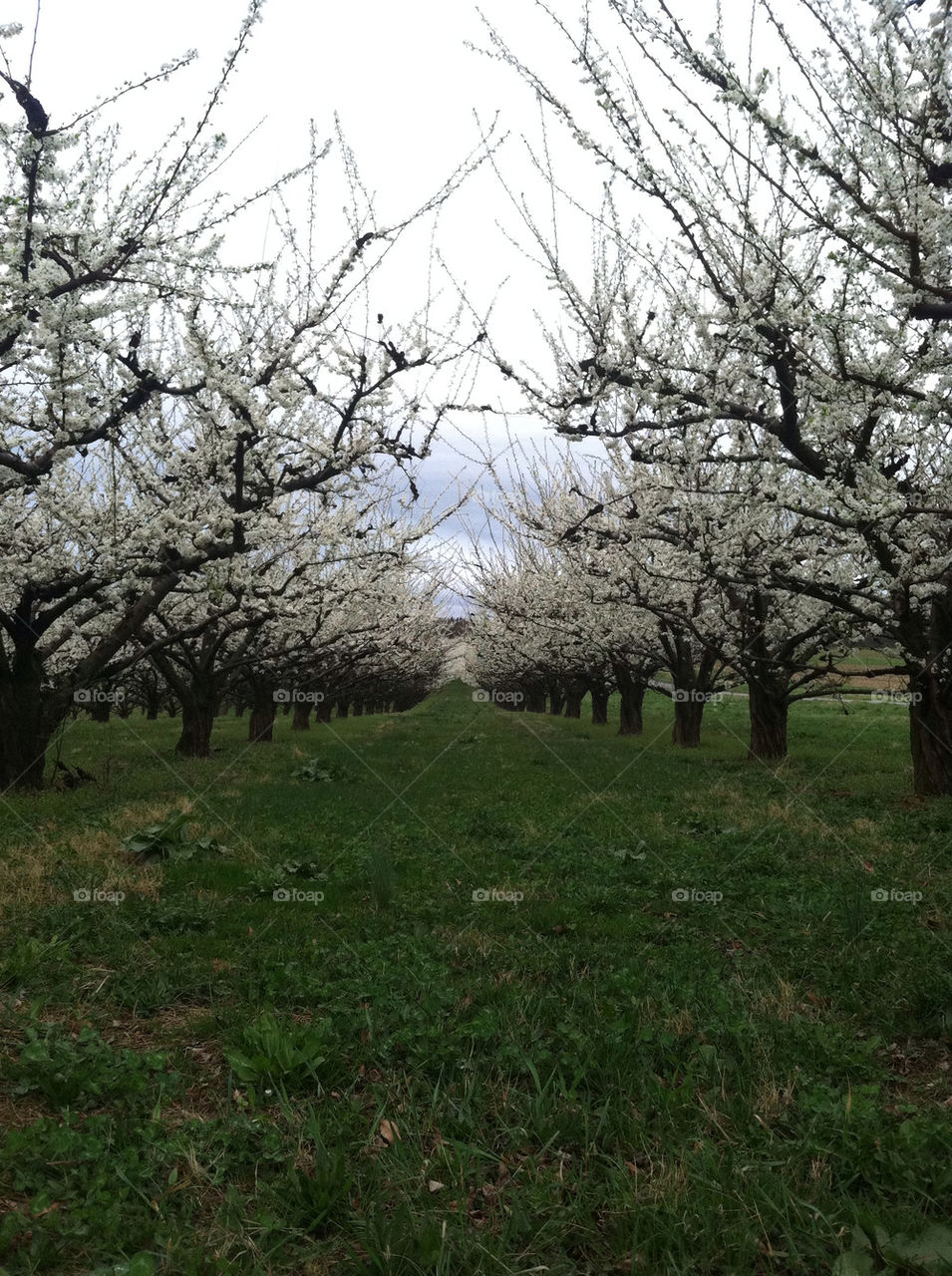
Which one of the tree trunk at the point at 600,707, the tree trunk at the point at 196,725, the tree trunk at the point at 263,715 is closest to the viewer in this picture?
the tree trunk at the point at 196,725

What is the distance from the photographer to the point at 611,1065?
4344mm

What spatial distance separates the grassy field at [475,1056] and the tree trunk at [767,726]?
880cm

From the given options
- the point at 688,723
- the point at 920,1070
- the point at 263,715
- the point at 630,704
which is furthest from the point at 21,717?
the point at 630,704

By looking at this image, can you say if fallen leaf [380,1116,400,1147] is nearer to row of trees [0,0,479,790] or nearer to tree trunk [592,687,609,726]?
row of trees [0,0,479,790]

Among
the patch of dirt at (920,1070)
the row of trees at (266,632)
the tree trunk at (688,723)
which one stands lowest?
the patch of dirt at (920,1070)

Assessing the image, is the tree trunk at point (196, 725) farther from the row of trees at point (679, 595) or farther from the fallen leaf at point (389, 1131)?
the fallen leaf at point (389, 1131)

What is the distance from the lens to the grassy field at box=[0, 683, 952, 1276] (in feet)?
10.6

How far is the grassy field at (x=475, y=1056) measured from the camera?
324 cm

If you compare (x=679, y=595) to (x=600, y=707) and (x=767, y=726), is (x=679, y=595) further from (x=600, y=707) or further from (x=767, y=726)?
(x=600, y=707)

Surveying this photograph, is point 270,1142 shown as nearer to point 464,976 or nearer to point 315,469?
point 464,976

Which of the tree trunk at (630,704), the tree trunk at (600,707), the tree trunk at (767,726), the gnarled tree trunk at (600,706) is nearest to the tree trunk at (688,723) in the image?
the tree trunk at (767,726)

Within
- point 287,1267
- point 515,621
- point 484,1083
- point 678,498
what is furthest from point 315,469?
point 515,621

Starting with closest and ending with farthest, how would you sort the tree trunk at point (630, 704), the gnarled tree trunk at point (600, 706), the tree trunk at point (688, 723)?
the tree trunk at point (688, 723), the tree trunk at point (630, 704), the gnarled tree trunk at point (600, 706)

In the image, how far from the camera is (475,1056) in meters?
4.52
